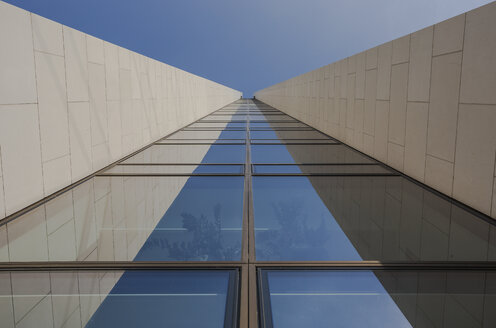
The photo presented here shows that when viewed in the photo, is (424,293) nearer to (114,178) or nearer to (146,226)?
(146,226)

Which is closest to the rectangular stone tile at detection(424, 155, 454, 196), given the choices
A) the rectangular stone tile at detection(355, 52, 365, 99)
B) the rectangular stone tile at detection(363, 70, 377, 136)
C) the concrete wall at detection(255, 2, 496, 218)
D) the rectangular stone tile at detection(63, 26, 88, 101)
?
the concrete wall at detection(255, 2, 496, 218)

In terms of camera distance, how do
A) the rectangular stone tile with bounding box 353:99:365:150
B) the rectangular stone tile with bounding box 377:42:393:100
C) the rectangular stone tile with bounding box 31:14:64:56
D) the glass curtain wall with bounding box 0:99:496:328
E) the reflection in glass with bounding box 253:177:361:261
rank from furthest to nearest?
the rectangular stone tile with bounding box 353:99:365:150
the rectangular stone tile with bounding box 377:42:393:100
the rectangular stone tile with bounding box 31:14:64:56
the reflection in glass with bounding box 253:177:361:261
the glass curtain wall with bounding box 0:99:496:328

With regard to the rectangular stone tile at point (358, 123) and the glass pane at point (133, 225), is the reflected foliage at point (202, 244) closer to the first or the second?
the glass pane at point (133, 225)

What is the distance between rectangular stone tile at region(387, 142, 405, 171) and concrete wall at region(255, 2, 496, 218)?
0.06ft

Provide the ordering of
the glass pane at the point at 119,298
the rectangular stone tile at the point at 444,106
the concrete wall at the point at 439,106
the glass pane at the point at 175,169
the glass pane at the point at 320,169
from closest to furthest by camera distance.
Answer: the glass pane at the point at 119,298 → the concrete wall at the point at 439,106 → the rectangular stone tile at the point at 444,106 → the glass pane at the point at 175,169 → the glass pane at the point at 320,169

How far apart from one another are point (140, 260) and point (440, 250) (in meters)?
3.13

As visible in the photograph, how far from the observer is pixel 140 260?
4.21m

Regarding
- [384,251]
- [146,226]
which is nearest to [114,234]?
[146,226]

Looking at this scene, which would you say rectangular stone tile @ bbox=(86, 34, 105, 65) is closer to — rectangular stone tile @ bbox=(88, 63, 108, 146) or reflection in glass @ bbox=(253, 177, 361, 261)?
rectangular stone tile @ bbox=(88, 63, 108, 146)

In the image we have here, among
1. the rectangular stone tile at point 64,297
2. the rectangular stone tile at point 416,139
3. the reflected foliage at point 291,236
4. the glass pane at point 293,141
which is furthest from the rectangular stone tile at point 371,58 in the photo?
the rectangular stone tile at point 64,297

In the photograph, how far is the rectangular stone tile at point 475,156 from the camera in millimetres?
5487

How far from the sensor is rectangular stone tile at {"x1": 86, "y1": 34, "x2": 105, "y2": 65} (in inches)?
317

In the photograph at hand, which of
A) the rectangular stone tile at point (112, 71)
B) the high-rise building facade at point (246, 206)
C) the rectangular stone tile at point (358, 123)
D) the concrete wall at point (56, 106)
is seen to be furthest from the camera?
the rectangular stone tile at point (358, 123)

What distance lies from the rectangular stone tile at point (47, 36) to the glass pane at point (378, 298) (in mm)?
4772
